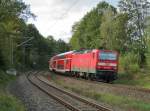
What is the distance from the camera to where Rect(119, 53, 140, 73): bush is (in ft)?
173

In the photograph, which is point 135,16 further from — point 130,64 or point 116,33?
point 130,64

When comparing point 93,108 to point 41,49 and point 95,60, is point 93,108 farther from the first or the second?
point 41,49

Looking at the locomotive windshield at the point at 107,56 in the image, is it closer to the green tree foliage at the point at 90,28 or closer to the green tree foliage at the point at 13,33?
the green tree foliage at the point at 13,33

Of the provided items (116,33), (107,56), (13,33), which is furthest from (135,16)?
(107,56)

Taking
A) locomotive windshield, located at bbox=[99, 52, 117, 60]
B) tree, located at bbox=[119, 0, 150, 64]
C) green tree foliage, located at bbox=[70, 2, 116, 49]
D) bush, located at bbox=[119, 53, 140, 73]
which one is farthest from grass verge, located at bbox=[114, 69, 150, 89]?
green tree foliage, located at bbox=[70, 2, 116, 49]

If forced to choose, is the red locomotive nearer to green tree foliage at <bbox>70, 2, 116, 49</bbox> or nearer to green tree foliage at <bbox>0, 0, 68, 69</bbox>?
green tree foliage at <bbox>0, 0, 68, 69</bbox>

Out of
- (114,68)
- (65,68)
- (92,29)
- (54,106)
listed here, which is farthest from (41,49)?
(54,106)

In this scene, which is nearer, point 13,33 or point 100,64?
point 100,64

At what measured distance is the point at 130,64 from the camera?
56312 millimetres

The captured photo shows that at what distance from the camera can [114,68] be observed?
1655 inches

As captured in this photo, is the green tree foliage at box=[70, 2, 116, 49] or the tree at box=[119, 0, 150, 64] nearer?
the tree at box=[119, 0, 150, 64]

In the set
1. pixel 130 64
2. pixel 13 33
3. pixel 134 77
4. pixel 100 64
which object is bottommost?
pixel 134 77

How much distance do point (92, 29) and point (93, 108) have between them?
8748cm

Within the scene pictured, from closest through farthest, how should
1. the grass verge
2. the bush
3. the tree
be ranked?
the grass verge < the bush < the tree
